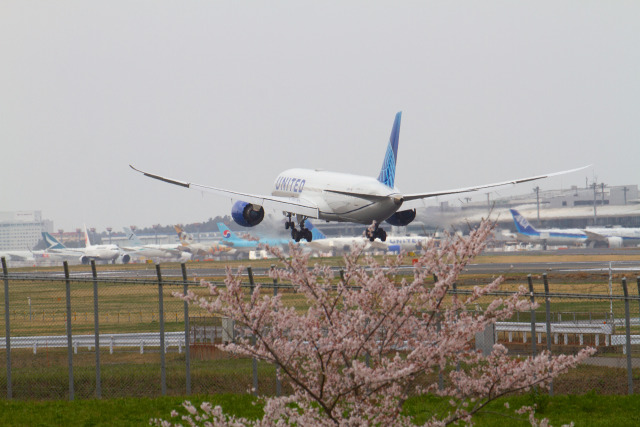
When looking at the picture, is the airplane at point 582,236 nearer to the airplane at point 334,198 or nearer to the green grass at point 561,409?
the airplane at point 334,198

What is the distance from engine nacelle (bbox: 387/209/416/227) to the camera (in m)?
63.1

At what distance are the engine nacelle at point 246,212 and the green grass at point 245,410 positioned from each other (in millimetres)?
44821

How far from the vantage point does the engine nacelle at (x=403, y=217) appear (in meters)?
63.1

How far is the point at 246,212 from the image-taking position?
61.3 metres

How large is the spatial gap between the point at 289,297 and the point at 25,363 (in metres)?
8.75

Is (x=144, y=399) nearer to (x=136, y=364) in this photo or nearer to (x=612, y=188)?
(x=136, y=364)

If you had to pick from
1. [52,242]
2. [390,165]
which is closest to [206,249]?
[52,242]

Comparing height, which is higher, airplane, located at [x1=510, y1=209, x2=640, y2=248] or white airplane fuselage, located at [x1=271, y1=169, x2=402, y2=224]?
white airplane fuselage, located at [x1=271, y1=169, x2=402, y2=224]

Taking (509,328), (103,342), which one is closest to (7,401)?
(103,342)

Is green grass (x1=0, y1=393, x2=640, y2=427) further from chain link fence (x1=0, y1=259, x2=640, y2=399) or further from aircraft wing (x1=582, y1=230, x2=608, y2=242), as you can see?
aircraft wing (x1=582, y1=230, x2=608, y2=242)

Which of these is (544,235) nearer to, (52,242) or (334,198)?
(334,198)

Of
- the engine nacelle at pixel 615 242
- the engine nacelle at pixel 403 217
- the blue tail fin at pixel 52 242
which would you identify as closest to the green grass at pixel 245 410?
the engine nacelle at pixel 403 217

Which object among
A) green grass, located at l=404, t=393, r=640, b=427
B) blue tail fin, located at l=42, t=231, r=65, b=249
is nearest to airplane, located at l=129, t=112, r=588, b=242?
green grass, located at l=404, t=393, r=640, b=427

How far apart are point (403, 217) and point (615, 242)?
170ft
